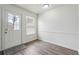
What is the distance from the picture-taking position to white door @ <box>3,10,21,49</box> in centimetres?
290

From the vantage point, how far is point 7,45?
2.99m

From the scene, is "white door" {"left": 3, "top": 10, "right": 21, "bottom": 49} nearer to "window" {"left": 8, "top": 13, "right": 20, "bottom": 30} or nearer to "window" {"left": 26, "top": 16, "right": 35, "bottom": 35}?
"window" {"left": 8, "top": 13, "right": 20, "bottom": 30}

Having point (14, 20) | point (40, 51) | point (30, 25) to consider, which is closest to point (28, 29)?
point (30, 25)

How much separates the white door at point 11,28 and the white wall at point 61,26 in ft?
6.13

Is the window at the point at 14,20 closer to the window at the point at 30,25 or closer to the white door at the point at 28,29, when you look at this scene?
the white door at the point at 28,29

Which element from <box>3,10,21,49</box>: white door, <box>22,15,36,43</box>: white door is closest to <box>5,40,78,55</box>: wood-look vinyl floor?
<box>3,10,21,49</box>: white door

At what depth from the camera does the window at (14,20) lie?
316cm

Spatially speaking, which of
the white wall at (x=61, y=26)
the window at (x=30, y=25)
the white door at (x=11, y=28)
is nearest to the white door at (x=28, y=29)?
the window at (x=30, y=25)

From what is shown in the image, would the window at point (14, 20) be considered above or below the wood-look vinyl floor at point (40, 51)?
above

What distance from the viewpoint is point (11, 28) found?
10.5 feet
